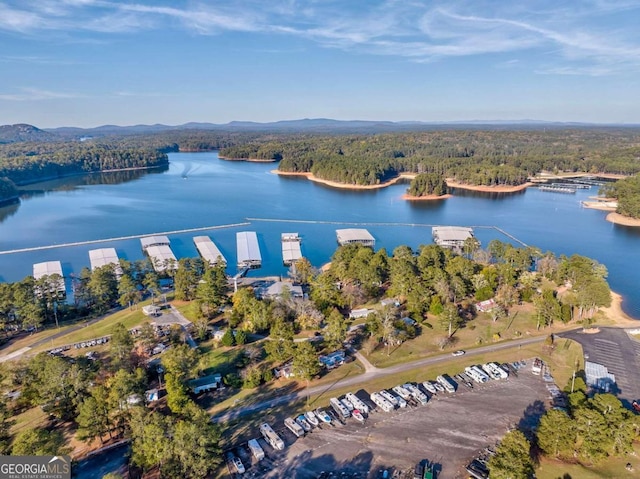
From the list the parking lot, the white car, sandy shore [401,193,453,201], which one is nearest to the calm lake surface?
sandy shore [401,193,453,201]

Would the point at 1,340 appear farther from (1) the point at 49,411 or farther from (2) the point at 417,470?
(2) the point at 417,470

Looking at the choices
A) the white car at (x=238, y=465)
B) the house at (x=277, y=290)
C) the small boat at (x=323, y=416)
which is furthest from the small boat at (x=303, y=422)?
the house at (x=277, y=290)

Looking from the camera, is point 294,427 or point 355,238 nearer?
point 294,427

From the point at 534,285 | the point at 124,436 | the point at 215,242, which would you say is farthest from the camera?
the point at 215,242

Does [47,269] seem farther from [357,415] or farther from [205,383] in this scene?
[357,415]

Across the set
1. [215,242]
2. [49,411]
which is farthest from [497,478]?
[215,242]

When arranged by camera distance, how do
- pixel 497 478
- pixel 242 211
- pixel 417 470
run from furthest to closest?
pixel 242 211
pixel 417 470
pixel 497 478

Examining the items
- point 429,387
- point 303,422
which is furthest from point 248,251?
point 303,422

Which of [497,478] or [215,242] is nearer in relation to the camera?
[497,478]
